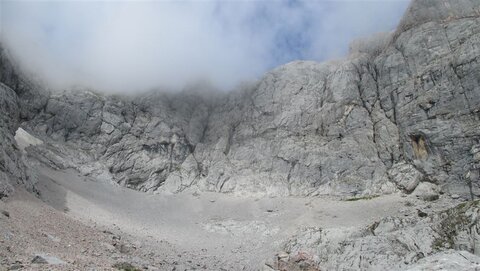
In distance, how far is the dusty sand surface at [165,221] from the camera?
130ft

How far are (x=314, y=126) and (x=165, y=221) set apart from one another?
37869 millimetres

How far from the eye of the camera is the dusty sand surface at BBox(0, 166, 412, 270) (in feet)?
130

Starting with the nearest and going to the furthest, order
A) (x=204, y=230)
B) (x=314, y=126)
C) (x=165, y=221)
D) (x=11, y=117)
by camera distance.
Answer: (x=204, y=230)
(x=165, y=221)
(x=11, y=117)
(x=314, y=126)

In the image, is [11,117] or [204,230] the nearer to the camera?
[204,230]

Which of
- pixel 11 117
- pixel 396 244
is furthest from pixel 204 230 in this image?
pixel 11 117

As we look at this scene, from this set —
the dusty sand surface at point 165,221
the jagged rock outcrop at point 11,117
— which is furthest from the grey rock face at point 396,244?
the jagged rock outcrop at point 11,117

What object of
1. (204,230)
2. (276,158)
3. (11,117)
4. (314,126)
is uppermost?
(314,126)

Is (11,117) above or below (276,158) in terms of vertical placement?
above

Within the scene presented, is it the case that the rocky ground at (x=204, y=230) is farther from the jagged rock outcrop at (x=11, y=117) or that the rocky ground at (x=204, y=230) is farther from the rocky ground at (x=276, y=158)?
the jagged rock outcrop at (x=11, y=117)

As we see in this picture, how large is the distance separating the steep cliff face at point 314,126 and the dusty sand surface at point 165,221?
6.21 metres

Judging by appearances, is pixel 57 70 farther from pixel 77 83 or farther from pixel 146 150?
pixel 146 150

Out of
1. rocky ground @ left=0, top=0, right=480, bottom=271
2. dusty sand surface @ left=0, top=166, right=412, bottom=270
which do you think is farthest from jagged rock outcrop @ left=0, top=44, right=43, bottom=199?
dusty sand surface @ left=0, top=166, right=412, bottom=270

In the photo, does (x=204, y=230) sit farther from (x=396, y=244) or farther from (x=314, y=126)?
(x=314, y=126)

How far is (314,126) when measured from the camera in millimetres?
90375
